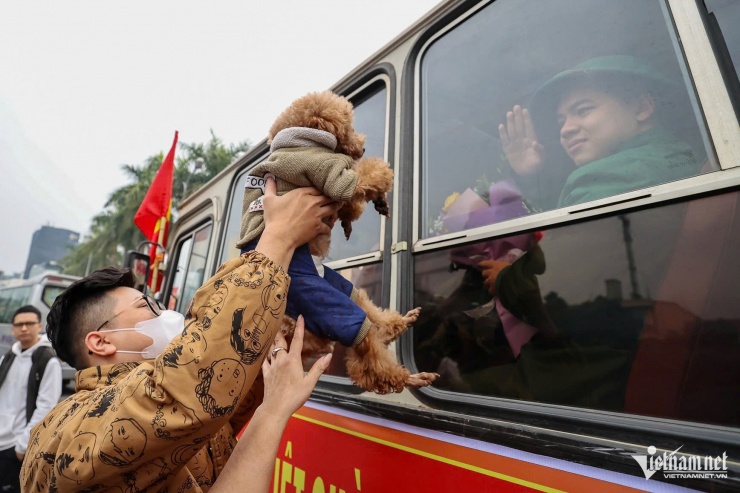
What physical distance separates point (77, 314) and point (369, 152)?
1.42 metres

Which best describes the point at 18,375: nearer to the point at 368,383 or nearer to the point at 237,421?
the point at 237,421

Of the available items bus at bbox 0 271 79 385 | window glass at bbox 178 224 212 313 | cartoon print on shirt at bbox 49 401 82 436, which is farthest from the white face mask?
bus at bbox 0 271 79 385

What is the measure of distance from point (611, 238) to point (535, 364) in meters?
0.43

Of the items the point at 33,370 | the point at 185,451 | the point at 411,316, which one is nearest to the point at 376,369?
the point at 411,316

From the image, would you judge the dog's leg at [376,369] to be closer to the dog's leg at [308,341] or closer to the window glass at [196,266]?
the dog's leg at [308,341]

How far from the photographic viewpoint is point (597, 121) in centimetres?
127

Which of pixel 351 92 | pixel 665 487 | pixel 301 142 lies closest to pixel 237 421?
pixel 301 142

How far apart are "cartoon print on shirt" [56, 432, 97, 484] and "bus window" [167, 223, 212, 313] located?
9.68 feet

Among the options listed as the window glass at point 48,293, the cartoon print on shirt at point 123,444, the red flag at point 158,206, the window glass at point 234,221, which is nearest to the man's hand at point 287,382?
the cartoon print on shirt at point 123,444

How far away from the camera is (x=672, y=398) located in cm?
96

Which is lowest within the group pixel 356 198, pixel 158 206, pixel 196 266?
pixel 356 198

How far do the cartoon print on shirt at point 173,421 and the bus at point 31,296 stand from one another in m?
11.0

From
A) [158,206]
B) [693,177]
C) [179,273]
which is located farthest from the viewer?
[179,273]

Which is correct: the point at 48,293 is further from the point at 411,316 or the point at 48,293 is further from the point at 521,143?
the point at 521,143
